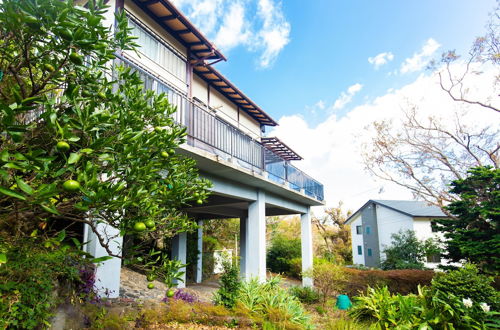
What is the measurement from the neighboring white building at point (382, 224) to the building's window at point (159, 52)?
808 inches

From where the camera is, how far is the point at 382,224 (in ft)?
84.5

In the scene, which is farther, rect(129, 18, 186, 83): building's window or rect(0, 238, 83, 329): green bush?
rect(129, 18, 186, 83): building's window

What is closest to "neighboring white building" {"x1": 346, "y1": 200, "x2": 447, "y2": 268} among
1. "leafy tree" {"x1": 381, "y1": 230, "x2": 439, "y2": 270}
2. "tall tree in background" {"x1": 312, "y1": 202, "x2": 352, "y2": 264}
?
"tall tree in background" {"x1": 312, "y1": 202, "x2": 352, "y2": 264}

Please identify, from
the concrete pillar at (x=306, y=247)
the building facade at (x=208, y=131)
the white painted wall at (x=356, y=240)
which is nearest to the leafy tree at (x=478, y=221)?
the concrete pillar at (x=306, y=247)

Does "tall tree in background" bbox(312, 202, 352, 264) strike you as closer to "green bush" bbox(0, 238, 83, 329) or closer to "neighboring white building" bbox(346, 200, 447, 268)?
"neighboring white building" bbox(346, 200, 447, 268)

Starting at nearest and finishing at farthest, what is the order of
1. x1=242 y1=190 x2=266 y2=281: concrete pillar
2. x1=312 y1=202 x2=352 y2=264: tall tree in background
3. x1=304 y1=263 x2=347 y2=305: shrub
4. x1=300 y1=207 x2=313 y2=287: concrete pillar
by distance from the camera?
x1=242 y1=190 x2=266 y2=281: concrete pillar, x1=304 y1=263 x2=347 y2=305: shrub, x1=300 y1=207 x2=313 y2=287: concrete pillar, x1=312 y1=202 x2=352 y2=264: tall tree in background

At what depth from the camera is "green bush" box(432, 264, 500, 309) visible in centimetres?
562

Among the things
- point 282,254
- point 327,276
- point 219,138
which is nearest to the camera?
point 219,138

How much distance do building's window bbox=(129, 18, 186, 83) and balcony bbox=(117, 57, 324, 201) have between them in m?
0.84

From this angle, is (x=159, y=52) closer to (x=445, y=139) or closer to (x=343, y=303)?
(x=343, y=303)

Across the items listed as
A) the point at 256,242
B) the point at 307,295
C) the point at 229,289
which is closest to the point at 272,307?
the point at 229,289

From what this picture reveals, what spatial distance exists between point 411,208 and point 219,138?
75.9ft

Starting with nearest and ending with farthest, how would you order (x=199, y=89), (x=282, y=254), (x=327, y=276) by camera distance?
1. (x=327, y=276)
2. (x=199, y=89)
3. (x=282, y=254)

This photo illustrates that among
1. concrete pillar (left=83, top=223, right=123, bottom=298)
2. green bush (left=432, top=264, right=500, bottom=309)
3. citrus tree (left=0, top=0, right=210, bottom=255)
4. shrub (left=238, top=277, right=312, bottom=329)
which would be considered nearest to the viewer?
citrus tree (left=0, top=0, right=210, bottom=255)
